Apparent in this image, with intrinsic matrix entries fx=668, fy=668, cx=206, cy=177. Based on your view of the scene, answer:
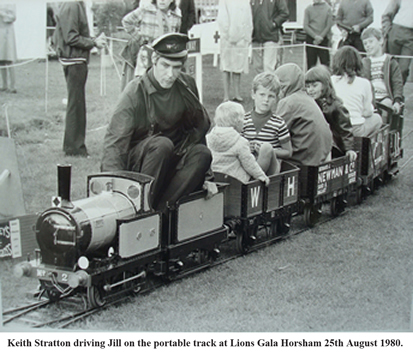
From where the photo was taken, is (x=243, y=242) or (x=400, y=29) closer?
(x=243, y=242)

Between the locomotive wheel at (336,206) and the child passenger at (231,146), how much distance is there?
171 cm

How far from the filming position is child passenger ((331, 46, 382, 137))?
7508mm

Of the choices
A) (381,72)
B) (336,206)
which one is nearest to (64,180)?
(336,206)

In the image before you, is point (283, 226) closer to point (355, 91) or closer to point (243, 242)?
point (243, 242)

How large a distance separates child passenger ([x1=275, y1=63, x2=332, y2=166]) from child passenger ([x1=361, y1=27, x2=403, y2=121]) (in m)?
0.85

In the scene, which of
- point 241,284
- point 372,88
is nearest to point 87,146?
point 241,284

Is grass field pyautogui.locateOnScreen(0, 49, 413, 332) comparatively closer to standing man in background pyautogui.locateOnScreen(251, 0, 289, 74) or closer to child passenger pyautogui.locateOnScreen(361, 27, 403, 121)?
standing man in background pyautogui.locateOnScreen(251, 0, 289, 74)

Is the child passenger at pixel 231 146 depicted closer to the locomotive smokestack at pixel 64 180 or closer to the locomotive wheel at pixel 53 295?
the locomotive smokestack at pixel 64 180

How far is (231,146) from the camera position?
19.8ft

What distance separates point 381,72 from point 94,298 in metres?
4.38

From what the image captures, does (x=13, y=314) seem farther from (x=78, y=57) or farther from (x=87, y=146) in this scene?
(x=78, y=57)

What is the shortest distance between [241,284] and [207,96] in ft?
5.60

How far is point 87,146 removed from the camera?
547 centimetres

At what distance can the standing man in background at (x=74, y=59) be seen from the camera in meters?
5.32
